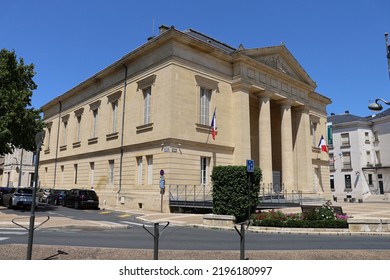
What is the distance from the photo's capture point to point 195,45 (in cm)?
2736

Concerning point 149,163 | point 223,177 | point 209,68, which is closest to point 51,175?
point 149,163

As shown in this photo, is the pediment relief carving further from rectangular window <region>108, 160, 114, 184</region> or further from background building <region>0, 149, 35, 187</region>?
background building <region>0, 149, 35, 187</region>

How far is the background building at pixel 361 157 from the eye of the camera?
2223 inches

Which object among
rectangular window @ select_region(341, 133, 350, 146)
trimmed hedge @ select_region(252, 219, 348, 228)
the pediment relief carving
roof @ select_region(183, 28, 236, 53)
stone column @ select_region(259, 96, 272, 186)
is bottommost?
trimmed hedge @ select_region(252, 219, 348, 228)

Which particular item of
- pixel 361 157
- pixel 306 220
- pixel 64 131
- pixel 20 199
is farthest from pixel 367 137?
pixel 20 199

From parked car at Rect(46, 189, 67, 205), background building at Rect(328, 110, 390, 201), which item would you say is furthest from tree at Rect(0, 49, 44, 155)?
background building at Rect(328, 110, 390, 201)

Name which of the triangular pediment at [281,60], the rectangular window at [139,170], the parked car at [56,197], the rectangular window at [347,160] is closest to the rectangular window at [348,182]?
the rectangular window at [347,160]

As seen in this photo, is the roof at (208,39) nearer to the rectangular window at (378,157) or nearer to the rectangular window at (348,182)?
the rectangular window at (348,182)

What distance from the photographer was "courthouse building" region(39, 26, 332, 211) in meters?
26.1

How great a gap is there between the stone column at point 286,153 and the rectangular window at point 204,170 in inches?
383

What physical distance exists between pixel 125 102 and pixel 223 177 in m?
15.5

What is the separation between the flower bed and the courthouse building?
33.1 feet

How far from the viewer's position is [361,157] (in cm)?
5716
